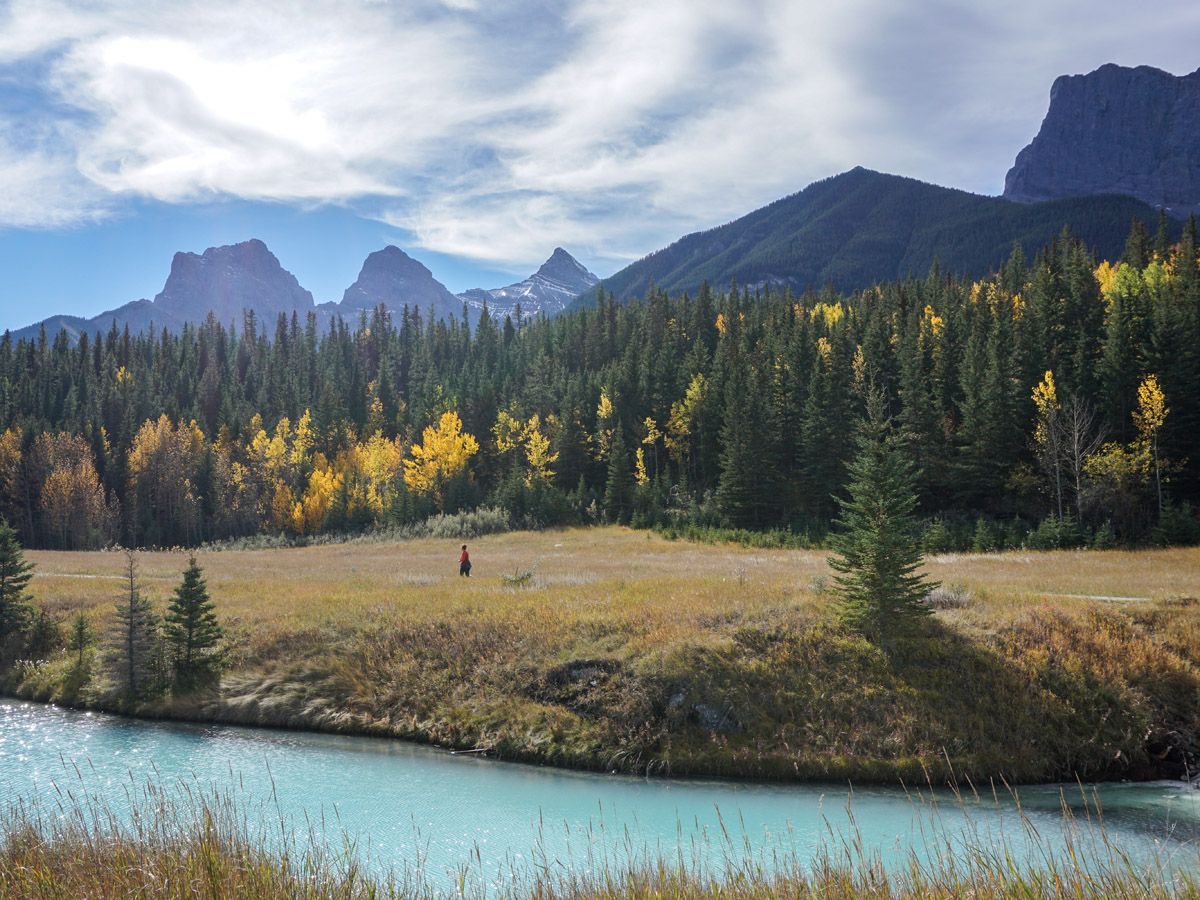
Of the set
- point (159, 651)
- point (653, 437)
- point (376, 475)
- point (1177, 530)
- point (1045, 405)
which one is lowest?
point (159, 651)

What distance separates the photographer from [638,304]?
447ft

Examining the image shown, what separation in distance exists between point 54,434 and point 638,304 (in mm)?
101582

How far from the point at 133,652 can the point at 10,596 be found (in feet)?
27.6

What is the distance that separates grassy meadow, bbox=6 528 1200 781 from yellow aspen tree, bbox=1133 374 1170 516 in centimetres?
2659

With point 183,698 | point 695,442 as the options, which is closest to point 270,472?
point 695,442

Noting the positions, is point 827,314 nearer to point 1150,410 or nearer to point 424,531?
point 1150,410

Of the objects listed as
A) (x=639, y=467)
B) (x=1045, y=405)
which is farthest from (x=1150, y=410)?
(x=639, y=467)

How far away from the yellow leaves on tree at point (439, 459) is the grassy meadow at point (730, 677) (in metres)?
52.6

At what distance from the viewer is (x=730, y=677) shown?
19.8 meters

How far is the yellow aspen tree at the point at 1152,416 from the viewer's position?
50.2 m

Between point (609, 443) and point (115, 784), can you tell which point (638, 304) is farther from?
point (115, 784)

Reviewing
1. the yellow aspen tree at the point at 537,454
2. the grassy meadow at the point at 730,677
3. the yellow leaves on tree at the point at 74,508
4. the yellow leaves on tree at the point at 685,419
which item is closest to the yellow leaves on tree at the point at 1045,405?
the grassy meadow at the point at 730,677

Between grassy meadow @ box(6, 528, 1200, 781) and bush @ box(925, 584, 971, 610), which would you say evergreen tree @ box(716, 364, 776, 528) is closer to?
grassy meadow @ box(6, 528, 1200, 781)

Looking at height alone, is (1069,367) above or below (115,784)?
above
